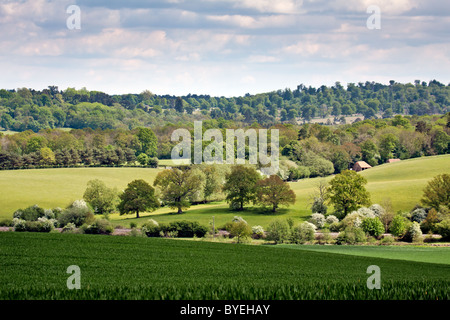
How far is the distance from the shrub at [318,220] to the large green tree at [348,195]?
12.6 feet

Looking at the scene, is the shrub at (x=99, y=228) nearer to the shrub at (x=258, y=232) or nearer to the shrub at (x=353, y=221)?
the shrub at (x=258, y=232)

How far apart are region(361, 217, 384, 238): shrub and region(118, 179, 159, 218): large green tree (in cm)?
3064

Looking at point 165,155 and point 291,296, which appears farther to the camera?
point 165,155

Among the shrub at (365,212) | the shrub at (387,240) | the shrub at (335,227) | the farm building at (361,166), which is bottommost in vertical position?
the shrub at (387,240)

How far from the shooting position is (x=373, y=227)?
52.1 m

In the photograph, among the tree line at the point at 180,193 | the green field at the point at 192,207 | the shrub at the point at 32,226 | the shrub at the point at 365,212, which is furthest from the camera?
the tree line at the point at 180,193

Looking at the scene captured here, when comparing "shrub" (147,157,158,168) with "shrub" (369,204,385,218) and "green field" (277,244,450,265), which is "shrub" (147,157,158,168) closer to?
"shrub" (369,204,385,218)

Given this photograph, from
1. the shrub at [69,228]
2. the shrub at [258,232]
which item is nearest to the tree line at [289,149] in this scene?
the shrub at [258,232]

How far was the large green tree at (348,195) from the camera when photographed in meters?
63.9

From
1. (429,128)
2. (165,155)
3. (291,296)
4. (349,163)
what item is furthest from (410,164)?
(291,296)

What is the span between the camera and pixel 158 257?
1159 inches

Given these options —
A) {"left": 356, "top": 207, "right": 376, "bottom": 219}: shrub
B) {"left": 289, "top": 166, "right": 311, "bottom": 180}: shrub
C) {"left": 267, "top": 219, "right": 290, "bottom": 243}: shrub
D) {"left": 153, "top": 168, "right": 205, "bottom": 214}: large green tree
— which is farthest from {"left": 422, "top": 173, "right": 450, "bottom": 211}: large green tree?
{"left": 289, "top": 166, "right": 311, "bottom": 180}: shrub
